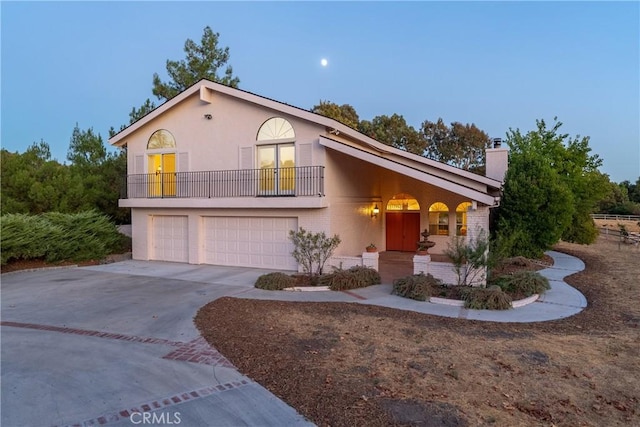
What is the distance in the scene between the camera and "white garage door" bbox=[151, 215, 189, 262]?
16453mm

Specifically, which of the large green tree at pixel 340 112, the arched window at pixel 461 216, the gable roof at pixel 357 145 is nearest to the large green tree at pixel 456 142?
the large green tree at pixel 340 112

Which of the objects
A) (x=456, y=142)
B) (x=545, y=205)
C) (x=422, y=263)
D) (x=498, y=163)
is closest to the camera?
(x=422, y=263)

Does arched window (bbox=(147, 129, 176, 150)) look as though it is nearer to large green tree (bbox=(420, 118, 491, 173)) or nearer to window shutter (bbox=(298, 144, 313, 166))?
window shutter (bbox=(298, 144, 313, 166))

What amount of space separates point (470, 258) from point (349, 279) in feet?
11.2

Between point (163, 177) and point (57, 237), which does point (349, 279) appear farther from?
point (57, 237)

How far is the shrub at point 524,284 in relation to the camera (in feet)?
33.7

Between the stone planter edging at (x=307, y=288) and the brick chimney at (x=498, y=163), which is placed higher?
the brick chimney at (x=498, y=163)

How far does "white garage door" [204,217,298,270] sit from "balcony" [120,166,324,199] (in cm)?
104

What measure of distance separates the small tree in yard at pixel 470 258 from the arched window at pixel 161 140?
12.0 meters

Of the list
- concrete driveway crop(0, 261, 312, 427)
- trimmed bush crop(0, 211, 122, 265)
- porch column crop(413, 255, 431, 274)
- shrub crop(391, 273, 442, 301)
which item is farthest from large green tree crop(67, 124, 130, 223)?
porch column crop(413, 255, 431, 274)

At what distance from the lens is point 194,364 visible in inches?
232

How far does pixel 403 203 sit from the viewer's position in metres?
19.5

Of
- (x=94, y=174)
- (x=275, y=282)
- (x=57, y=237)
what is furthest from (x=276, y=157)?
(x=94, y=174)

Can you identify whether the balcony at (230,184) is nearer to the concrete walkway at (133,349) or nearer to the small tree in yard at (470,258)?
the concrete walkway at (133,349)
